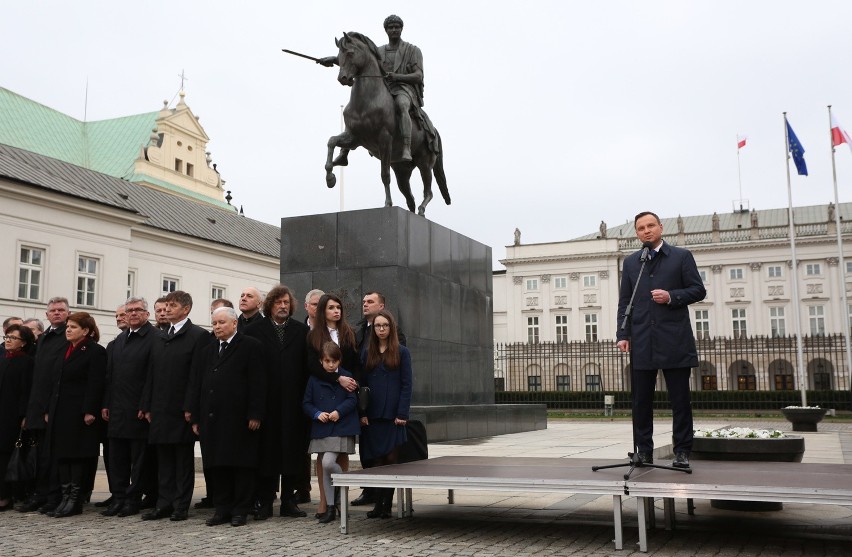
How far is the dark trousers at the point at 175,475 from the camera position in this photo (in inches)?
254

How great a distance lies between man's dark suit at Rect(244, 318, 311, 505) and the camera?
643 centimetres

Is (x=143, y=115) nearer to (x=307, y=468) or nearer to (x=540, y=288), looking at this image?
(x=540, y=288)

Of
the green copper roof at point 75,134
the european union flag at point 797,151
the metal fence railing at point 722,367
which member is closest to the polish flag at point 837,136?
the european union flag at point 797,151

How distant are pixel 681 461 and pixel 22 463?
573cm

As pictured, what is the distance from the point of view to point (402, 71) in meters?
11.4

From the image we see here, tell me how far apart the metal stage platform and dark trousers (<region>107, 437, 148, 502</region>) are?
2.21 m

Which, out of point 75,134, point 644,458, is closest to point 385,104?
point 644,458

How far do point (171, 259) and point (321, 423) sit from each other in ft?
113

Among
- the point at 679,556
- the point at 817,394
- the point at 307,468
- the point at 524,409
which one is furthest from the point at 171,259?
the point at 679,556

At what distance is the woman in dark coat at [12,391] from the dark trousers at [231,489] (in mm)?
2470

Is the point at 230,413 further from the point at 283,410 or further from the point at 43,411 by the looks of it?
the point at 43,411

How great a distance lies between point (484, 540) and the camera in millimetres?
5324

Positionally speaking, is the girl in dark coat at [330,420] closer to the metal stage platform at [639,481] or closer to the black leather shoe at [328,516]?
the black leather shoe at [328,516]

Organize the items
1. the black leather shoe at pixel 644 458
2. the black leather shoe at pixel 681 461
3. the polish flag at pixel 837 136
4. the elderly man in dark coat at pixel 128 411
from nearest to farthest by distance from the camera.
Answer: the black leather shoe at pixel 681 461
the black leather shoe at pixel 644 458
the elderly man in dark coat at pixel 128 411
the polish flag at pixel 837 136
